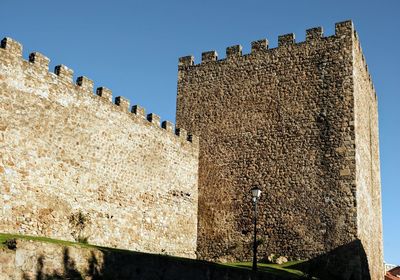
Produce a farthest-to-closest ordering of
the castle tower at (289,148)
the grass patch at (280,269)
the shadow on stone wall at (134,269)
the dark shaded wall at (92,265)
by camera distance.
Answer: the castle tower at (289,148), the grass patch at (280,269), the shadow on stone wall at (134,269), the dark shaded wall at (92,265)

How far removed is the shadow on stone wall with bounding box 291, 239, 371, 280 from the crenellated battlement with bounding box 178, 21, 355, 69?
835 cm

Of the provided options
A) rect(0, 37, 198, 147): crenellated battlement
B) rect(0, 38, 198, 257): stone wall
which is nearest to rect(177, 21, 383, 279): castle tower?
rect(0, 38, 198, 257): stone wall

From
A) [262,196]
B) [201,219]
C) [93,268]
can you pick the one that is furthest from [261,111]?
[93,268]

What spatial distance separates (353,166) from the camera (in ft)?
70.1

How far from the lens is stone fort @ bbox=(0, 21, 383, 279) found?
56.4ft

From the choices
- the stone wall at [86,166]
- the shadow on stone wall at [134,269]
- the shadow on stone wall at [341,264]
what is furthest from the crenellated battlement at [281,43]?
the shadow on stone wall at [134,269]

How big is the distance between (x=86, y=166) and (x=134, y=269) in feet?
20.3

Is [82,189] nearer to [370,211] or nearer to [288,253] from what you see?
[288,253]

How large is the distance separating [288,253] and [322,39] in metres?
8.80

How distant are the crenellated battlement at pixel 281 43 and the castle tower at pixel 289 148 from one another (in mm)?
46

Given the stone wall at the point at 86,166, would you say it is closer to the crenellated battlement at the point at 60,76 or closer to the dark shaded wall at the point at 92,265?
the crenellated battlement at the point at 60,76

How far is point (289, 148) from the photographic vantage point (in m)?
23.0

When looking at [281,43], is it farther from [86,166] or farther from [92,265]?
[92,265]

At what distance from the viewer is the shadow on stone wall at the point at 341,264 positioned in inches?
804
